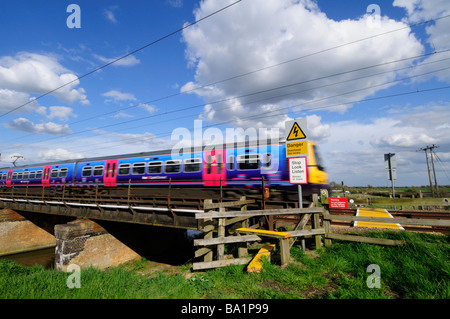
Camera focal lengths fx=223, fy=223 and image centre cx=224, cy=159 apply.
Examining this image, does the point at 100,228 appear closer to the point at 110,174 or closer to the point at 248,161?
the point at 110,174

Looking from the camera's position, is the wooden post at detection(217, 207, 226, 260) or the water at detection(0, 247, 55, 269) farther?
the water at detection(0, 247, 55, 269)

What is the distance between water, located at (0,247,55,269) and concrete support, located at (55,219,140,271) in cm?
609

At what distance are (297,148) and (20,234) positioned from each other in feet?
79.4

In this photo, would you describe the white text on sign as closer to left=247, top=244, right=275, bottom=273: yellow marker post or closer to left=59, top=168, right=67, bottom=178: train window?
left=247, top=244, right=275, bottom=273: yellow marker post

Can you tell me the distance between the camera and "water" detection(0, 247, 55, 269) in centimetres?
1588

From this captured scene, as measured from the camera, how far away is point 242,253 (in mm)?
6172

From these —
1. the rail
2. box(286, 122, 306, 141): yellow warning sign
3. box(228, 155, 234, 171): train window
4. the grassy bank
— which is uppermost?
box(286, 122, 306, 141): yellow warning sign

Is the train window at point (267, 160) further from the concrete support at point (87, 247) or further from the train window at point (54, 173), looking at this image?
the train window at point (54, 173)

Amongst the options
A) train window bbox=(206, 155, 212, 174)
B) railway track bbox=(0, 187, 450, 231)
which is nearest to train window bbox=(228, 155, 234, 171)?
railway track bbox=(0, 187, 450, 231)

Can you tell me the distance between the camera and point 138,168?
14023mm

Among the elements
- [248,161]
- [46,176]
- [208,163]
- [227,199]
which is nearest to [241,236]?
[227,199]
